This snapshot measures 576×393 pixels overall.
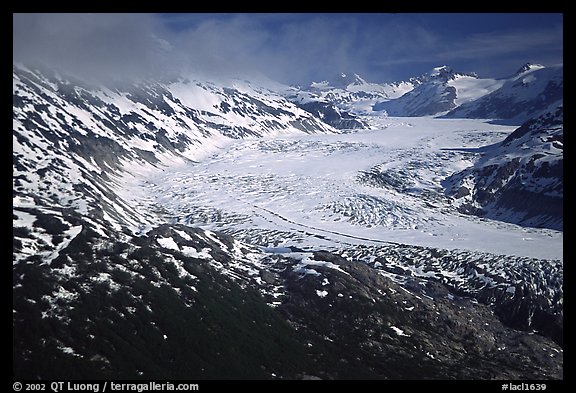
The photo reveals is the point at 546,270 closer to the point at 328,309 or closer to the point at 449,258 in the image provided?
the point at 449,258

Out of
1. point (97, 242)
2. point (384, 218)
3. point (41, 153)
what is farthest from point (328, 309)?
point (41, 153)

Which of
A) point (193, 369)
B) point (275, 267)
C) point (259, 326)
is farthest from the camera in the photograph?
point (275, 267)

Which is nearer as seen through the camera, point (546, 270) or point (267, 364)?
point (267, 364)

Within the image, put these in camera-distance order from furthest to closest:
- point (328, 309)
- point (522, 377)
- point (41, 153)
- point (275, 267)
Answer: point (41, 153)
point (275, 267)
point (328, 309)
point (522, 377)

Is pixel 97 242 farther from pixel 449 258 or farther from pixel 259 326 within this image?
pixel 449 258

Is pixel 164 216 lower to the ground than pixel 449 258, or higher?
higher
